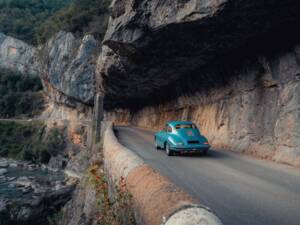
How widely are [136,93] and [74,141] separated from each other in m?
16.5

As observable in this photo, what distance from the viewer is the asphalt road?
534 cm

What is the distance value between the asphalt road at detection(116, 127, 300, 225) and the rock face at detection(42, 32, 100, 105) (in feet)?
131

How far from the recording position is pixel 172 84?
25.0 m

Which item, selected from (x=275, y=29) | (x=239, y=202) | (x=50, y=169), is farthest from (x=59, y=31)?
(x=239, y=202)

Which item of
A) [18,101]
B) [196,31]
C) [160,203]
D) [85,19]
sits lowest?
[160,203]

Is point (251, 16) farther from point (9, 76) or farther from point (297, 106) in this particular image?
point (9, 76)

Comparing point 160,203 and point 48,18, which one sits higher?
point 48,18

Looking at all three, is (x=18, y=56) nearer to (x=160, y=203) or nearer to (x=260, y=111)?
(x=260, y=111)

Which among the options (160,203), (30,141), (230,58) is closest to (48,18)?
(30,141)

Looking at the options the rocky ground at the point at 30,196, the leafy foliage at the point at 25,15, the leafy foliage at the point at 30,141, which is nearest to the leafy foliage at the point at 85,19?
the leafy foliage at the point at 30,141

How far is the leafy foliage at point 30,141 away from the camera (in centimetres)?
4601

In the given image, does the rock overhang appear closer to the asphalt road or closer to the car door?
the car door

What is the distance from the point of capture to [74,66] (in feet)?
165

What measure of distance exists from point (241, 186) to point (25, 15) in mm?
107620
